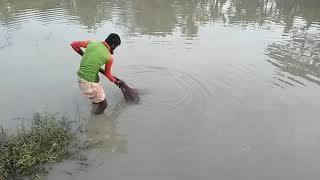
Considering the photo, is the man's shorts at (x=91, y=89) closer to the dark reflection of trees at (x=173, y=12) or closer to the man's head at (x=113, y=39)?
the man's head at (x=113, y=39)

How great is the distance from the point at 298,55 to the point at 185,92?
3.65m

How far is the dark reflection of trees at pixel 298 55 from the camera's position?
847cm

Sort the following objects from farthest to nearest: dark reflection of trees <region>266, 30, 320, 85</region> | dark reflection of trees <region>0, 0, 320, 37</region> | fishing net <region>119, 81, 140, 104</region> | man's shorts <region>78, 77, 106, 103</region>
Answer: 1. dark reflection of trees <region>0, 0, 320, 37</region>
2. dark reflection of trees <region>266, 30, 320, 85</region>
3. fishing net <region>119, 81, 140, 104</region>
4. man's shorts <region>78, 77, 106, 103</region>

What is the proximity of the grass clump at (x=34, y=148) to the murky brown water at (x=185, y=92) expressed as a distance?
0.79ft

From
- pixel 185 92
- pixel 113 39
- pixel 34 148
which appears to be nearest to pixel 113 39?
pixel 113 39

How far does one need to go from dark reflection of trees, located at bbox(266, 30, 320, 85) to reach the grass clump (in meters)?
4.99

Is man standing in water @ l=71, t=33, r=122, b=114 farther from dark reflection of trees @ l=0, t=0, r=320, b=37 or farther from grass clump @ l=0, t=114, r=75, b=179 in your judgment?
dark reflection of trees @ l=0, t=0, r=320, b=37

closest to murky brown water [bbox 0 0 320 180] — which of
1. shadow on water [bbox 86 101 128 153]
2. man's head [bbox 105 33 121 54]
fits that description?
shadow on water [bbox 86 101 128 153]

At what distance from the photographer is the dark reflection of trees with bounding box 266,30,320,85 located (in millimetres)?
8467

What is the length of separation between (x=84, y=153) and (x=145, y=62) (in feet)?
13.4

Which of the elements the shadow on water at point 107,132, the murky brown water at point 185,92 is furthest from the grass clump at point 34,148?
the shadow on water at point 107,132

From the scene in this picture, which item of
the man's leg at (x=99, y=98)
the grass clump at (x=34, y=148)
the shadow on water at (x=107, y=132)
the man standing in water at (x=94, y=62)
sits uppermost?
the man standing in water at (x=94, y=62)

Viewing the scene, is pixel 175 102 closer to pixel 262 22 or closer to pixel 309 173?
pixel 309 173

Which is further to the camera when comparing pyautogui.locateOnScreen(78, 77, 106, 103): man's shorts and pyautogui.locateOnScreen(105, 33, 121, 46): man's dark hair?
pyautogui.locateOnScreen(78, 77, 106, 103): man's shorts
